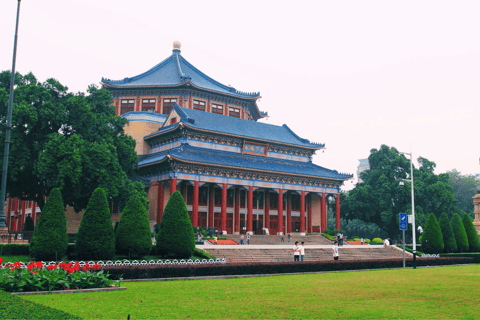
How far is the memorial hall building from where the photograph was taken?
137 ft

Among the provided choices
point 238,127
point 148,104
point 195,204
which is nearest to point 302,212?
point 238,127

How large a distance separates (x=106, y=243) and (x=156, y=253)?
3990 mm

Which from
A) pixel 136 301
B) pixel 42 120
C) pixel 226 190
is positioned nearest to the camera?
pixel 136 301

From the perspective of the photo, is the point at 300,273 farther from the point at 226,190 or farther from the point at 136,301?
the point at 226,190

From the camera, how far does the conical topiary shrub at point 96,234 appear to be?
21.7 meters

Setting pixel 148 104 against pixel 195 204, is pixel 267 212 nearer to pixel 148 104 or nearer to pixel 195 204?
pixel 195 204

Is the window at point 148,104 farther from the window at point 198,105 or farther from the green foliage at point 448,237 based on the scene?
the green foliage at point 448,237

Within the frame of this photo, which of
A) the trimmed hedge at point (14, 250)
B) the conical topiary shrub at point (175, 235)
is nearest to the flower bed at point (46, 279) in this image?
the trimmed hedge at point (14, 250)

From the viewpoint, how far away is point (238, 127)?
1909 inches

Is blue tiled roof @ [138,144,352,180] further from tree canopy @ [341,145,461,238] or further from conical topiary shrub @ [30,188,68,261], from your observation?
conical topiary shrub @ [30,188,68,261]

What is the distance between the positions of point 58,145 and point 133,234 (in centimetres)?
863

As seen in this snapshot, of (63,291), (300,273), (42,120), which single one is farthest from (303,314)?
(42,120)

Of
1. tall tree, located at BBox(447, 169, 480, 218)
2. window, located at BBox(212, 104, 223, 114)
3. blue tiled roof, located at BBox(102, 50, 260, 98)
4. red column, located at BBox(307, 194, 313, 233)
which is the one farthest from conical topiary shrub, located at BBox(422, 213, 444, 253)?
tall tree, located at BBox(447, 169, 480, 218)

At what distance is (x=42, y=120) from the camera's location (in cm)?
2934
